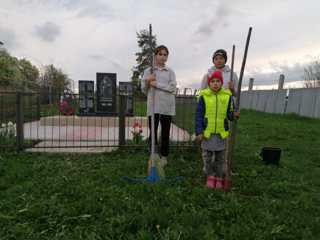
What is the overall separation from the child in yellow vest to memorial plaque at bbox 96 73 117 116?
899 cm

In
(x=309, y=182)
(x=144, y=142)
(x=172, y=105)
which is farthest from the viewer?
(x=144, y=142)

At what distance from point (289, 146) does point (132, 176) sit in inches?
170

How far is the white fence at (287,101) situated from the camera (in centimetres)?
1445

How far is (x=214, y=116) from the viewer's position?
3543 millimetres

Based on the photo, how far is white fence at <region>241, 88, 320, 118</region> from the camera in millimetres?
14452

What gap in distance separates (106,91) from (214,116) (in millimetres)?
9400

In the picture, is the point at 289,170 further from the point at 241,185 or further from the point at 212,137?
the point at 212,137

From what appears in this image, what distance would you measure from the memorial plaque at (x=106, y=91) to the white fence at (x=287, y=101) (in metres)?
9.12

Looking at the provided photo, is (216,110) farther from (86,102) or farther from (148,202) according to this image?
(86,102)

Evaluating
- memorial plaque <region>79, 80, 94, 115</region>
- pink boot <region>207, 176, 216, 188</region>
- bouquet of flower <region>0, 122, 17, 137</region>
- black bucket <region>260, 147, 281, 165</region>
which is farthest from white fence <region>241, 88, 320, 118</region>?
bouquet of flower <region>0, 122, 17, 137</region>

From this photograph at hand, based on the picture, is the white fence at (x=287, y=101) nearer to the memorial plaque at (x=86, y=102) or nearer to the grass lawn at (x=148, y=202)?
the memorial plaque at (x=86, y=102)

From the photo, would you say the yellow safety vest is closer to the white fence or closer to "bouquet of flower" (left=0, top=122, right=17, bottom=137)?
"bouquet of flower" (left=0, top=122, right=17, bottom=137)

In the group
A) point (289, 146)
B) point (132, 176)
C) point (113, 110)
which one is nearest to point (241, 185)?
point (132, 176)

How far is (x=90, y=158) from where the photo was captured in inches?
202
